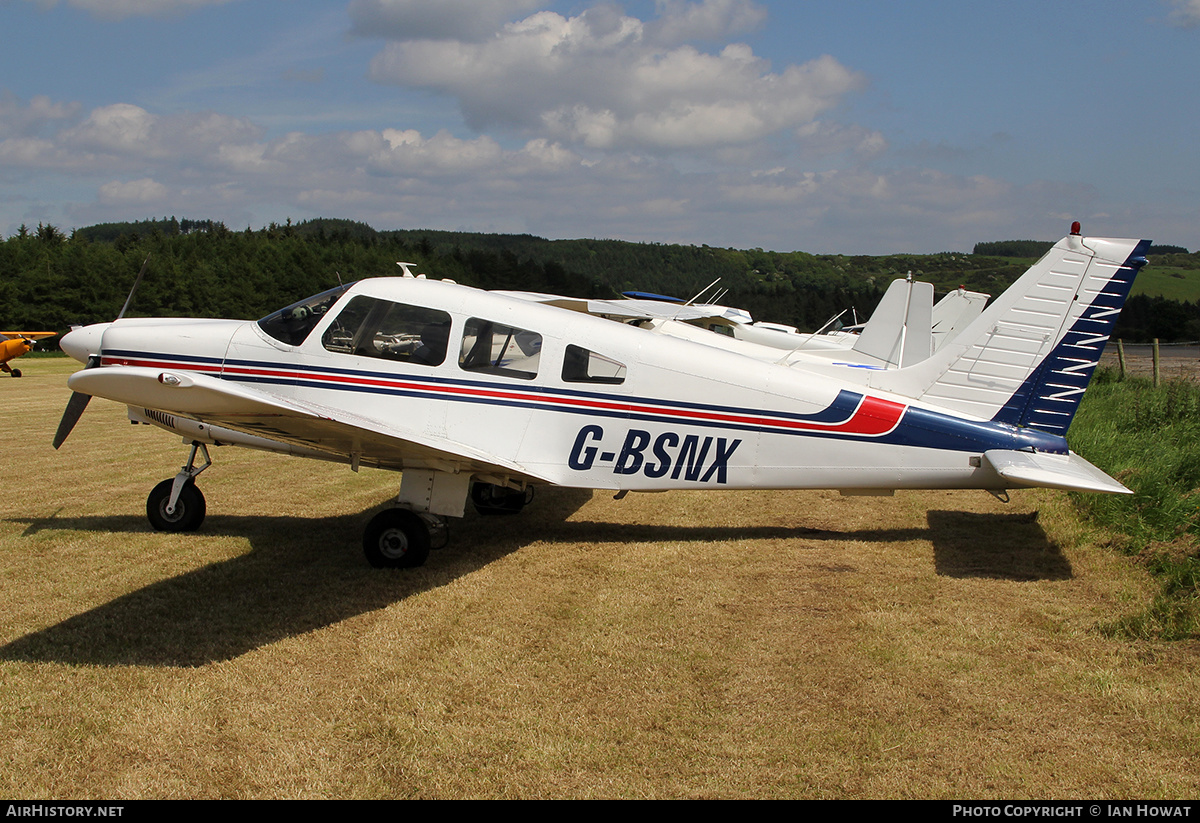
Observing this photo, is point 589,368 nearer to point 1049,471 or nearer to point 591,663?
point 591,663

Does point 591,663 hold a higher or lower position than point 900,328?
A: lower

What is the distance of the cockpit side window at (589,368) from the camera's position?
6.23 m

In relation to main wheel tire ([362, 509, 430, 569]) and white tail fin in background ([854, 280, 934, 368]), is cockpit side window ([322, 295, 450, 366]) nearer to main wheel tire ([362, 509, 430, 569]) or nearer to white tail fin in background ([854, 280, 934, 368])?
main wheel tire ([362, 509, 430, 569])

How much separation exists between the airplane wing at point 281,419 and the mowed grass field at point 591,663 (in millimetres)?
871

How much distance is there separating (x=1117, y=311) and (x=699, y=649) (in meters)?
4.00

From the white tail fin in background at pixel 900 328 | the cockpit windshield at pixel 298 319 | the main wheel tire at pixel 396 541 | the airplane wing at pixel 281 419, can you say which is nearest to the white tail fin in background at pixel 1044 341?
the airplane wing at pixel 281 419

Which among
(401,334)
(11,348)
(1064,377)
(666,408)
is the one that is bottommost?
(11,348)

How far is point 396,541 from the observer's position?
20.2 ft

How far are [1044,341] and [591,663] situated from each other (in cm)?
424

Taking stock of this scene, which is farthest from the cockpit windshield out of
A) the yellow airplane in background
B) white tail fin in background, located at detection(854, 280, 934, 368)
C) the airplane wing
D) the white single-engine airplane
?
the yellow airplane in background

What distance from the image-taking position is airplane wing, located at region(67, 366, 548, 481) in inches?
167

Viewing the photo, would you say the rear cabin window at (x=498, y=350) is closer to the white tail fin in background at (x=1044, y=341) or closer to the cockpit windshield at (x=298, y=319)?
the cockpit windshield at (x=298, y=319)

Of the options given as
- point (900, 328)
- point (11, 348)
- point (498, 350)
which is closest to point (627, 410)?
point (498, 350)

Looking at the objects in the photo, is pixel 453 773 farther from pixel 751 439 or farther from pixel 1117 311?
pixel 1117 311
